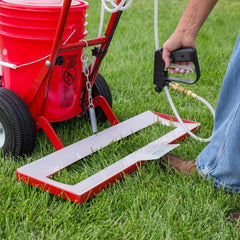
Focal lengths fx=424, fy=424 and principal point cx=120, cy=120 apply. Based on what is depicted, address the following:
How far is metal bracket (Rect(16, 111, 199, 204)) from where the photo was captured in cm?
171

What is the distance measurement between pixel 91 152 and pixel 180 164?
429mm

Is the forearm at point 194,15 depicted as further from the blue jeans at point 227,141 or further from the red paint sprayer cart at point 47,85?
the red paint sprayer cart at point 47,85

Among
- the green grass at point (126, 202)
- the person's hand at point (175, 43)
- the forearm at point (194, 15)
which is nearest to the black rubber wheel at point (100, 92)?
the green grass at point (126, 202)

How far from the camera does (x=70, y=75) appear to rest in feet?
7.01

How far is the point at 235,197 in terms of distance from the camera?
172 centimetres

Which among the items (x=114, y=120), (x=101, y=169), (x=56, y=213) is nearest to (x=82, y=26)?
(x=114, y=120)

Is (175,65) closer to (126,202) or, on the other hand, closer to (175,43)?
(175,43)

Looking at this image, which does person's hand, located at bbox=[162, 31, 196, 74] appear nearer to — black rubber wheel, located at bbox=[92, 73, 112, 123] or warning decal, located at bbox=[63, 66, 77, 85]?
warning decal, located at bbox=[63, 66, 77, 85]

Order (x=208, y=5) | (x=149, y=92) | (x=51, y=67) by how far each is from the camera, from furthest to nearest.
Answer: (x=149, y=92) < (x=51, y=67) < (x=208, y=5)

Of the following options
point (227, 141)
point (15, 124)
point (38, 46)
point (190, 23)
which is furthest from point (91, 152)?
point (190, 23)

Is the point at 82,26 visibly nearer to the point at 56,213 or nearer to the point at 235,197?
the point at 56,213

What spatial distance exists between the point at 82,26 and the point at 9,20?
35cm

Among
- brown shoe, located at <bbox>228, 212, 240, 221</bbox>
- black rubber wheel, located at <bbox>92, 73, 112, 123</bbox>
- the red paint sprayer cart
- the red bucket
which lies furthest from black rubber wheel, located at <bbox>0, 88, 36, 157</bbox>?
brown shoe, located at <bbox>228, 212, 240, 221</bbox>

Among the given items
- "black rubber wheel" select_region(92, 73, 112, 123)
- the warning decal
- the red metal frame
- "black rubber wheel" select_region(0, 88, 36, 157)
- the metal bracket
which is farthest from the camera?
"black rubber wheel" select_region(92, 73, 112, 123)
